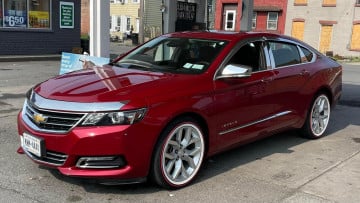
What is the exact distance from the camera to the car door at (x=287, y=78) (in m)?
5.69

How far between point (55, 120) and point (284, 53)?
132 inches

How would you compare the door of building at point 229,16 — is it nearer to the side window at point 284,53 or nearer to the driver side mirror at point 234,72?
the side window at point 284,53

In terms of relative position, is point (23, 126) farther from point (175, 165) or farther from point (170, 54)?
point (170, 54)

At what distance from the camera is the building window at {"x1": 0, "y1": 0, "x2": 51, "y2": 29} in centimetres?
1642

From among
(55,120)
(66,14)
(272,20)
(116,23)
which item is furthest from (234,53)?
(116,23)

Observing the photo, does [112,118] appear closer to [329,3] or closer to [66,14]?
[66,14]

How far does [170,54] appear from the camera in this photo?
5.39 m

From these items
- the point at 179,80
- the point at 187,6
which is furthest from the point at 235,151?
the point at 187,6

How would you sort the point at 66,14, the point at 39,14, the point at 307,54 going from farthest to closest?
the point at 66,14 < the point at 39,14 < the point at 307,54

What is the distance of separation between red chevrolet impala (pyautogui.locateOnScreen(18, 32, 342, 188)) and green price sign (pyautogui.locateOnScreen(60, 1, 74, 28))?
13339mm

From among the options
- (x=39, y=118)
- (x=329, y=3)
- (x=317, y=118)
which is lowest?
(x=317, y=118)

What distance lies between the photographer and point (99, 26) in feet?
27.7

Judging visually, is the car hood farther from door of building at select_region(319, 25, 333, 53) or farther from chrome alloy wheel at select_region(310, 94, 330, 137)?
door of building at select_region(319, 25, 333, 53)

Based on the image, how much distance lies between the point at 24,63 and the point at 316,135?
38.7ft
